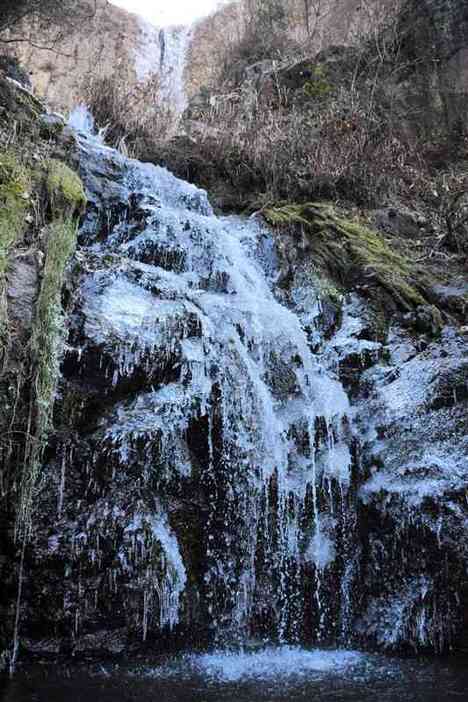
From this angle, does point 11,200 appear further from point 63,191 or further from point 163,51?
point 163,51

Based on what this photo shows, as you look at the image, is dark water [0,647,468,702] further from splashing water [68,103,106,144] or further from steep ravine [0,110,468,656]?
splashing water [68,103,106,144]

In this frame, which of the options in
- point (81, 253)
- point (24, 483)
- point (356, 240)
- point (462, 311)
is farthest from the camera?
point (356, 240)

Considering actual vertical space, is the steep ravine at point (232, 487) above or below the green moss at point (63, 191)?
below

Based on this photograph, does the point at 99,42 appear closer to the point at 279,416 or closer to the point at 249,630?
the point at 279,416

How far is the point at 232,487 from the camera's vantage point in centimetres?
457

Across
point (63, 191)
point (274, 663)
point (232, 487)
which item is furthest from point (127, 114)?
point (274, 663)

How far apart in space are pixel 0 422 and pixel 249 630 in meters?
2.20

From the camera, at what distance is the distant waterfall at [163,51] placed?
57.1 feet

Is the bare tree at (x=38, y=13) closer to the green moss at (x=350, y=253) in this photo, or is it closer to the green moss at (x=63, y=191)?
the green moss at (x=63, y=191)

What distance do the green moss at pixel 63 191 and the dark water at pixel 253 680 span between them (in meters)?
3.57

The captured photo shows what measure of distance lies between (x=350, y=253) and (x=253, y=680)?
448 cm

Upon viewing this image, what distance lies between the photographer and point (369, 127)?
1014 centimetres

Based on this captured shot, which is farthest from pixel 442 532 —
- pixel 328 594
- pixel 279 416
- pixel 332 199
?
pixel 332 199

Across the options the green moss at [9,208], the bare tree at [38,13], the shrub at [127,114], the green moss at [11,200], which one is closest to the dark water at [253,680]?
the green moss at [9,208]
